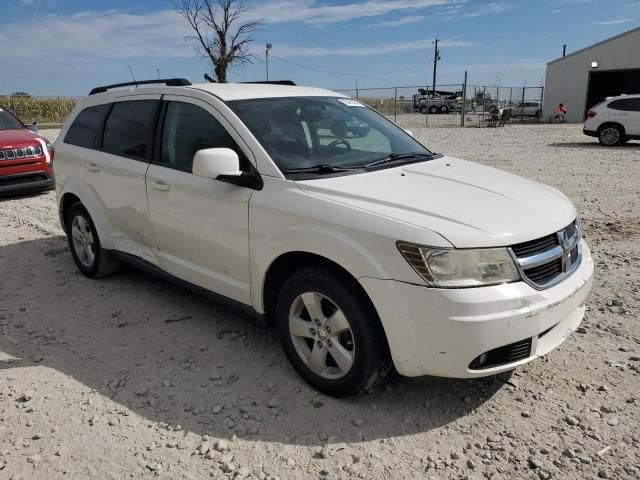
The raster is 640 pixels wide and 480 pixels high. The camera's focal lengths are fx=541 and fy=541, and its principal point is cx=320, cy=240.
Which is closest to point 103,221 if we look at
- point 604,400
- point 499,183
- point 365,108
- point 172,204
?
point 172,204

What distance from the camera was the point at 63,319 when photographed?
14.3 feet

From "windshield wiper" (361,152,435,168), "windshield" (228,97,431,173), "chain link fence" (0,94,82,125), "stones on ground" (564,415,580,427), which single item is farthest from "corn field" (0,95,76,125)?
"stones on ground" (564,415,580,427)

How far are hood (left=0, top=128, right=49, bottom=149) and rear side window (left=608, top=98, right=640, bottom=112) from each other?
16.0 metres

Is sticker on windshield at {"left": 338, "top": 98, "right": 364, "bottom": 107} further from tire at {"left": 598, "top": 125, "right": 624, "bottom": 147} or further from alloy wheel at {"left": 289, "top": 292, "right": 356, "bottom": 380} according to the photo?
tire at {"left": 598, "top": 125, "right": 624, "bottom": 147}

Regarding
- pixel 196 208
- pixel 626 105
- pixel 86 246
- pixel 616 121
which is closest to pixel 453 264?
pixel 196 208

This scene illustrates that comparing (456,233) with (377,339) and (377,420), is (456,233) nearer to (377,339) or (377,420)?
(377,339)

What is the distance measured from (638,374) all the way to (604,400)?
434mm

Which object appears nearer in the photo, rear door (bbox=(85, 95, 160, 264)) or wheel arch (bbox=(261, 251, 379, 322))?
wheel arch (bbox=(261, 251, 379, 322))

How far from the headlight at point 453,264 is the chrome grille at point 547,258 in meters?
0.15

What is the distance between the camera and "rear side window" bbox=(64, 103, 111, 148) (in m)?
4.91

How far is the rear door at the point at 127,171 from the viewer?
4.23m

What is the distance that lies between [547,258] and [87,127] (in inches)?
166

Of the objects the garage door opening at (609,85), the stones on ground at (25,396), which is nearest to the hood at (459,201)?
the stones on ground at (25,396)

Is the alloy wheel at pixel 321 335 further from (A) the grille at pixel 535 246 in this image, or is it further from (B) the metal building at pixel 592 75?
(B) the metal building at pixel 592 75
